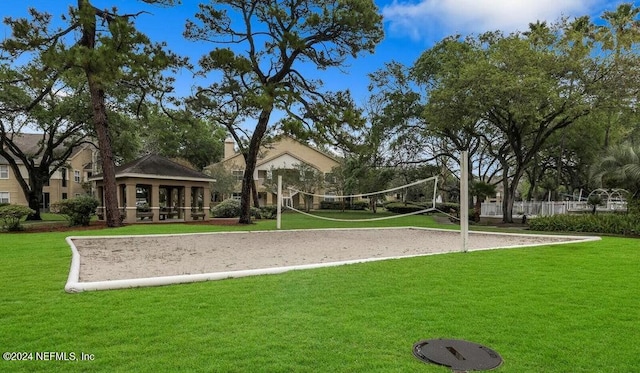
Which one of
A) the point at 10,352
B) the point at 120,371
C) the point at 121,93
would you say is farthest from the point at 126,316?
the point at 121,93

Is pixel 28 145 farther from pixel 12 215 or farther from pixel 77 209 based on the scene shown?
pixel 12 215

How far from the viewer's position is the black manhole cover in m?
3.05

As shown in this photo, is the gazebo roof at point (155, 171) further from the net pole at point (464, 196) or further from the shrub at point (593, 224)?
the shrub at point (593, 224)

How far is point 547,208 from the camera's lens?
77.8ft

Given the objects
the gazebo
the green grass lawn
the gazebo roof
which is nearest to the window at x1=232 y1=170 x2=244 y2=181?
the gazebo

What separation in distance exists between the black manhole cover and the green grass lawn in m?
0.09

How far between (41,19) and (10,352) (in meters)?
16.9

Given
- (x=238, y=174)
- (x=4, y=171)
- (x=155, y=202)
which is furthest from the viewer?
(x=238, y=174)

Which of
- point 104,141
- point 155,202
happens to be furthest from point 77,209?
point 155,202

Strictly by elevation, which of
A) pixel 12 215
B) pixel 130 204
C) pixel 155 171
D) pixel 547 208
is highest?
pixel 155 171

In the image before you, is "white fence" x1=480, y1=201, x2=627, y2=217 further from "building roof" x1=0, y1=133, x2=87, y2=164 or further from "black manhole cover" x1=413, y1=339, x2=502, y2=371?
"building roof" x1=0, y1=133, x2=87, y2=164

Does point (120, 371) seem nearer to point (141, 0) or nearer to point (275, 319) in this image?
point (275, 319)

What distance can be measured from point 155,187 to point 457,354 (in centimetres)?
2179

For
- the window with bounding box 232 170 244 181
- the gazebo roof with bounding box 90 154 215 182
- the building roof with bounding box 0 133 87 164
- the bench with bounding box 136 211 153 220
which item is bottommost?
the bench with bounding box 136 211 153 220
